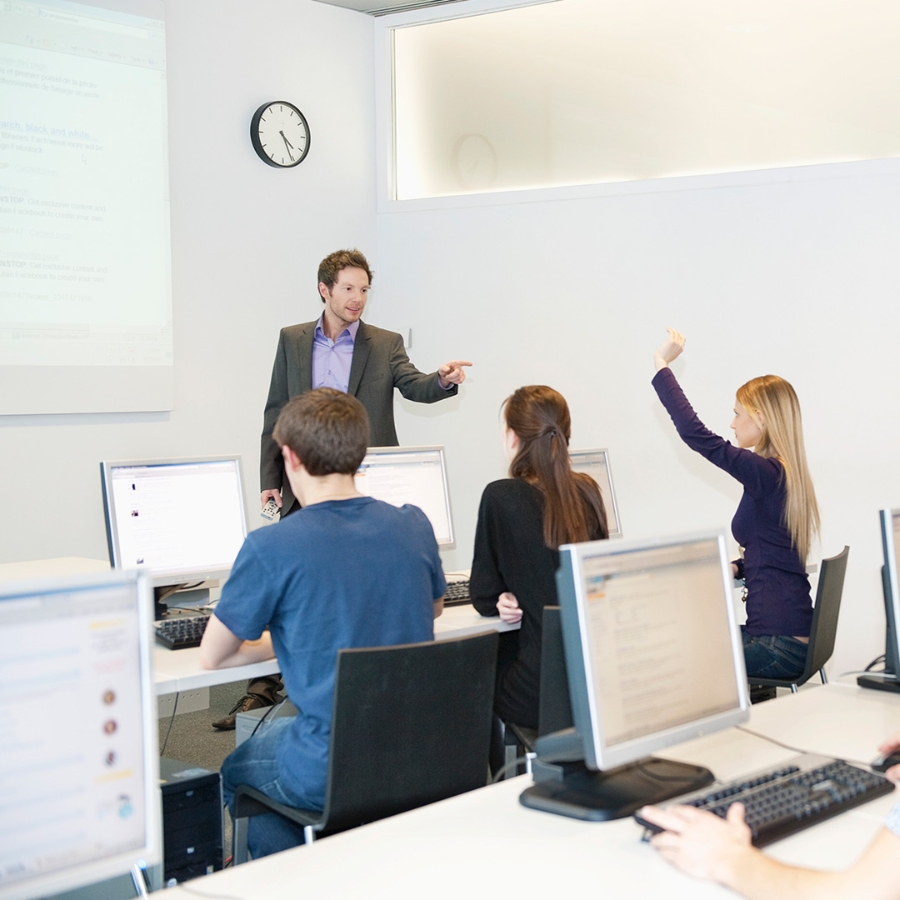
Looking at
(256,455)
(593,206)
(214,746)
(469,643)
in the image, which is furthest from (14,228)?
(469,643)

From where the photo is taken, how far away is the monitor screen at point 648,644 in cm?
158

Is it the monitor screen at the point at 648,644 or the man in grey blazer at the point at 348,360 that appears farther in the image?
the man in grey blazer at the point at 348,360

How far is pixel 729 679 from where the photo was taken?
1819mm

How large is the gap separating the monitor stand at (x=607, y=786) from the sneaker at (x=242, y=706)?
248 cm

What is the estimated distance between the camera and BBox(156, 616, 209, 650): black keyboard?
262 centimetres

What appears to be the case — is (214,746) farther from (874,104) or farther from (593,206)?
(874,104)

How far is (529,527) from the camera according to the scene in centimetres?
268

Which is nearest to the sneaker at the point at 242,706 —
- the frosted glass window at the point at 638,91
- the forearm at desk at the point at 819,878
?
the frosted glass window at the point at 638,91

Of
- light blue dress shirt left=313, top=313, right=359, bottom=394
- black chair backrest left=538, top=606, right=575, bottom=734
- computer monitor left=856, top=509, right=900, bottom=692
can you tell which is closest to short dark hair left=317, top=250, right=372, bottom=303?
light blue dress shirt left=313, top=313, right=359, bottom=394

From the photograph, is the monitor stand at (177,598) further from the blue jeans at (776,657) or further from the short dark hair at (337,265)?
the blue jeans at (776,657)

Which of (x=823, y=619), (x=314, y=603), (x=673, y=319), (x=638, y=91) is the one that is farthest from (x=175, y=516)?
(x=638, y=91)

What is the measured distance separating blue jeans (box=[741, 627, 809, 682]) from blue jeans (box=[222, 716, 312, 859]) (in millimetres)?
1541

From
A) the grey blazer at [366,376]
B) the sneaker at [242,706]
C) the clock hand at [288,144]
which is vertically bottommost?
the sneaker at [242,706]

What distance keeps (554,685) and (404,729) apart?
35 cm
